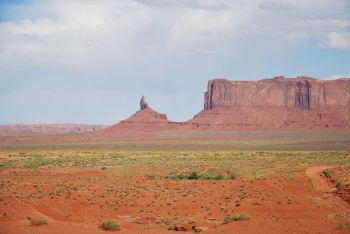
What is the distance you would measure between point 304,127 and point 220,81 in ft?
122

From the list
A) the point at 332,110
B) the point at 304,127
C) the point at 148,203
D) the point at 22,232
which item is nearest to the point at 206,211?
the point at 148,203

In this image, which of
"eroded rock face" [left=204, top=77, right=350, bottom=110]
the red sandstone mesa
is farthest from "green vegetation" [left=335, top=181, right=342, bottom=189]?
"eroded rock face" [left=204, top=77, right=350, bottom=110]

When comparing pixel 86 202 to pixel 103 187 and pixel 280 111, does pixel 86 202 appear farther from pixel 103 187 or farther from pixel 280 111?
pixel 280 111

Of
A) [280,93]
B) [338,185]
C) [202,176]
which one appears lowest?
[338,185]

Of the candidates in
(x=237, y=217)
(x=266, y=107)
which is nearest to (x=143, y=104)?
(x=266, y=107)

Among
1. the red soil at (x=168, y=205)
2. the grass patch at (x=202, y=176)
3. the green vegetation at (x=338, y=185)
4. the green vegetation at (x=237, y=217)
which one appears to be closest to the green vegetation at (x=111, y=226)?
the red soil at (x=168, y=205)

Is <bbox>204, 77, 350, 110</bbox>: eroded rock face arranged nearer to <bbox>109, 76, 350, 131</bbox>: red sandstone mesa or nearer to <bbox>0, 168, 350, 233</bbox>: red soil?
<bbox>109, 76, 350, 131</bbox>: red sandstone mesa

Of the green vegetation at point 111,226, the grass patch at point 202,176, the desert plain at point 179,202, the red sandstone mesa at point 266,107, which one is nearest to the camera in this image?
the green vegetation at point 111,226

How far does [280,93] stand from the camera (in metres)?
190

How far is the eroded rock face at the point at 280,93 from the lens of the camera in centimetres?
18462

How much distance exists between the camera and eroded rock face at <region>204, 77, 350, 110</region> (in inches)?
7269

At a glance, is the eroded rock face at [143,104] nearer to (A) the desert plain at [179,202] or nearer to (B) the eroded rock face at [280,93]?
(B) the eroded rock face at [280,93]

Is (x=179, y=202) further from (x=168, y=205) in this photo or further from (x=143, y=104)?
(x=143, y=104)

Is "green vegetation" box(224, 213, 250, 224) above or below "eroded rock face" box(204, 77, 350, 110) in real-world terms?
below
